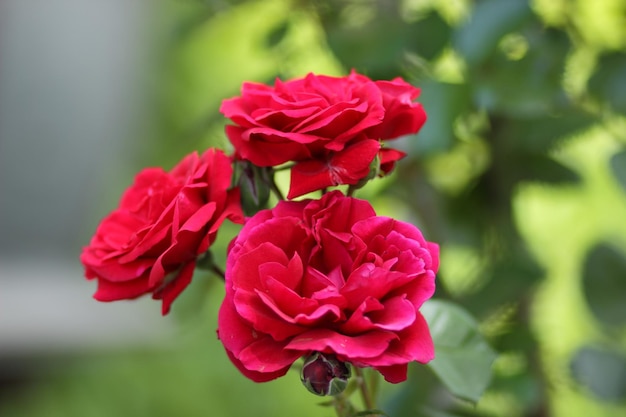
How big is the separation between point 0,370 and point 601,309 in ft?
4.61

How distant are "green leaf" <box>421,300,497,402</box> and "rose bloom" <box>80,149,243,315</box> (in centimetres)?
17

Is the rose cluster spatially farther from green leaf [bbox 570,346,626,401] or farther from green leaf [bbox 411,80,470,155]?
green leaf [bbox 570,346,626,401]

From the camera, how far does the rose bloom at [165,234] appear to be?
351mm

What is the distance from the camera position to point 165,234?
348 mm

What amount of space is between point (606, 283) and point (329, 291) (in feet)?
1.63

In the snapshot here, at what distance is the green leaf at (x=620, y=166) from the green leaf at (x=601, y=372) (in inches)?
7.2

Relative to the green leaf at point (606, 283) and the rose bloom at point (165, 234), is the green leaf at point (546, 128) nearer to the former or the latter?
the green leaf at point (606, 283)

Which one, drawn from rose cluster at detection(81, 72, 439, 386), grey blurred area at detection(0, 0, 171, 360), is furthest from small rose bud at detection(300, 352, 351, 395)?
grey blurred area at detection(0, 0, 171, 360)

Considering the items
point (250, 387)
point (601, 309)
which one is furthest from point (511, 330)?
point (250, 387)

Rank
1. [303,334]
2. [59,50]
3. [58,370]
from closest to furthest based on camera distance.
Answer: [303,334] < [58,370] < [59,50]

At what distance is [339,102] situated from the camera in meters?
0.35

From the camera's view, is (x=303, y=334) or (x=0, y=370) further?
(x=0, y=370)

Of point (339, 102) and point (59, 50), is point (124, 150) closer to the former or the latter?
point (59, 50)

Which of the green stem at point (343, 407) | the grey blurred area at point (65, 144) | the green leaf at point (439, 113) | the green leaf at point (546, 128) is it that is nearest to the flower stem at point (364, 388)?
the green stem at point (343, 407)
